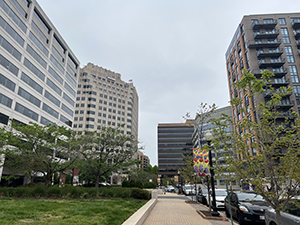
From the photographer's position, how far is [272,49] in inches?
2295

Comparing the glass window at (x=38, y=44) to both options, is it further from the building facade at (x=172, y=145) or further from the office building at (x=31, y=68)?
the building facade at (x=172, y=145)

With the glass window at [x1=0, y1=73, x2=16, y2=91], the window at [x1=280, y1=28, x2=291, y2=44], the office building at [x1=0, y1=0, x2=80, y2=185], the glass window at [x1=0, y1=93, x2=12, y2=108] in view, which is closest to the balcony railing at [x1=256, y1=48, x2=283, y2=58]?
the window at [x1=280, y1=28, x2=291, y2=44]

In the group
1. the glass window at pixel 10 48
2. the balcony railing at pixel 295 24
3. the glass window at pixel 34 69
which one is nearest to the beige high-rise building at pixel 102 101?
the glass window at pixel 34 69

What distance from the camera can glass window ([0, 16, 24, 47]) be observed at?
33.1m

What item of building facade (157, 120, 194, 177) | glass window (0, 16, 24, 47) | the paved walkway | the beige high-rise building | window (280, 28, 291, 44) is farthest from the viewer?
building facade (157, 120, 194, 177)

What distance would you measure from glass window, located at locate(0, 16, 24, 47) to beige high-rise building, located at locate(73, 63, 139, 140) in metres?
54.0

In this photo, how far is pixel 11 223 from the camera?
6828 mm

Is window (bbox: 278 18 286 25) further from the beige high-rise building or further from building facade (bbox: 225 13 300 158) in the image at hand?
the beige high-rise building

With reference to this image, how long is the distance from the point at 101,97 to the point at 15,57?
61891 millimetres

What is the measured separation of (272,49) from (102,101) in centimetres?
6929

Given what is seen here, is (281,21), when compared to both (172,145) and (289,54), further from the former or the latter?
(172,145)

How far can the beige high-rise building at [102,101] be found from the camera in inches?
3612

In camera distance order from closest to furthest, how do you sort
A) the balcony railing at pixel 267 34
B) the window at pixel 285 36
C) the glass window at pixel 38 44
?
the glass window at pixel 38 44 → the balcony railing at pixel 267 34 → the window at pixel 285 36

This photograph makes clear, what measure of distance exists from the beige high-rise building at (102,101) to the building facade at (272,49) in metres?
54.6
